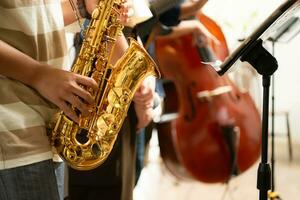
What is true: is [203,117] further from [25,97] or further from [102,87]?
[25,97]

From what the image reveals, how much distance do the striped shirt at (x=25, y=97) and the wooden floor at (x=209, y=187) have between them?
2253mm

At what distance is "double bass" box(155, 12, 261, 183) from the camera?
2857 millimetres

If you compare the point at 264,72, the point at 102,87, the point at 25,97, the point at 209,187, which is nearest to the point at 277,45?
the point at 209,187

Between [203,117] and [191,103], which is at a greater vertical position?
[191,103]

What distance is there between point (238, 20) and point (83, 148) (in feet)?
11.7

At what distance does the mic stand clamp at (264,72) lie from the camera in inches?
49.3

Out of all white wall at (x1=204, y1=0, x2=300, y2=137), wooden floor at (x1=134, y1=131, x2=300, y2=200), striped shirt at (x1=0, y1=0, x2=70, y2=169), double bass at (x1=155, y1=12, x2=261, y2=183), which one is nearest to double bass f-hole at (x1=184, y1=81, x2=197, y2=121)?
double bass at (x1=155, y1=12, x2=261, y2=183)

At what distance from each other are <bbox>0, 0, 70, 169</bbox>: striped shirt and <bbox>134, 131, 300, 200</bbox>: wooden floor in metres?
2.25

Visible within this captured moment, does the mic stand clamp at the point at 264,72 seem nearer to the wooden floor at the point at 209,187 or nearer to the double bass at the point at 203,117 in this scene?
the double bass at the point at 203,117

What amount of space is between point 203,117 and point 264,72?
65.5 inches

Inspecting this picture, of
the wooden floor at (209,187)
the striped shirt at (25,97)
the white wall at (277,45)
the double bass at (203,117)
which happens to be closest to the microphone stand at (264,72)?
the striped shirt at (25,97)

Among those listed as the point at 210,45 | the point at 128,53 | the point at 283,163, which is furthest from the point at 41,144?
the point at 283,163

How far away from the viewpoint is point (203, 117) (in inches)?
115

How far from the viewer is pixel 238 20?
452 centimetres
